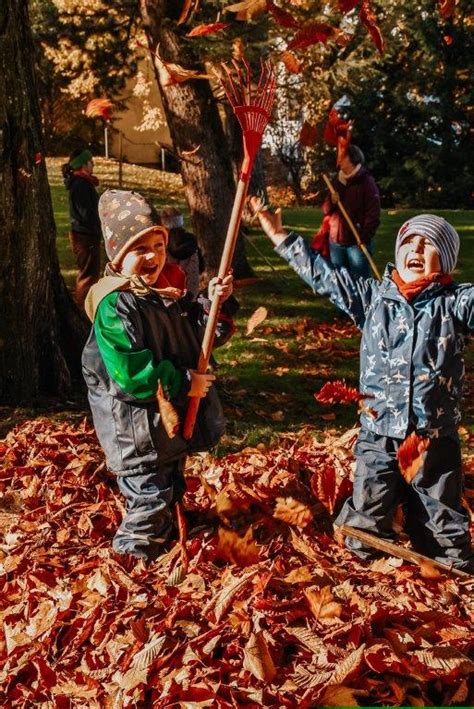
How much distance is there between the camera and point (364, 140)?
23.3 m

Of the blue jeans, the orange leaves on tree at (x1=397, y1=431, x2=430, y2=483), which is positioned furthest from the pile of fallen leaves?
the blue jeans

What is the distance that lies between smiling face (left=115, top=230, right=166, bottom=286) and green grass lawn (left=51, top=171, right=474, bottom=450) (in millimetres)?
1322

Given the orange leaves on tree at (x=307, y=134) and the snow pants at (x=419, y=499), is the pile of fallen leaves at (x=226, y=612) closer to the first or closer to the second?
the snow pants at (x=419, y=499)

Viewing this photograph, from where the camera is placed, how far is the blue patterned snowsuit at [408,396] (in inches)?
138

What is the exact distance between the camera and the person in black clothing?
9023 millimetres

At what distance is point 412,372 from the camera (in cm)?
352

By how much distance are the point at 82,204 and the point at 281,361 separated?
9.24ft

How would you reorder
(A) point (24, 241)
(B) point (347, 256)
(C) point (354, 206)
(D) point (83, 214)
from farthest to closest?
1. (D) point (83, 214)
2. (B) point (347, 256)
3. (C) point (354, 206)
4. (A) point (24, 241)

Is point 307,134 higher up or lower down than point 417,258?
higher up

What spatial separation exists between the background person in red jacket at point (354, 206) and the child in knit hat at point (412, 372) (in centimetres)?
490

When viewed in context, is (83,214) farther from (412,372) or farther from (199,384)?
(412,372)

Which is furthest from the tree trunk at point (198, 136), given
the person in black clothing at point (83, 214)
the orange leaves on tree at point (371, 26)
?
the orange leaves on tree at point (371, 26)

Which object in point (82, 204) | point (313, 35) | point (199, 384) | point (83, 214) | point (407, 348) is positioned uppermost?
point (313, 35)

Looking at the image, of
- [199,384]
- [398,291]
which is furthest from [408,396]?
[199,384]
